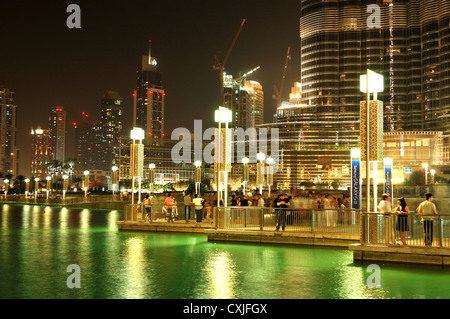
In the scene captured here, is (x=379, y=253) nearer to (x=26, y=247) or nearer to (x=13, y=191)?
(x=26, y=247)

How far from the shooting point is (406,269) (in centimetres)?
1470

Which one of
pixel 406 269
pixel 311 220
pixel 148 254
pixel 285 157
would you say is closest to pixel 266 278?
pixel 406 269

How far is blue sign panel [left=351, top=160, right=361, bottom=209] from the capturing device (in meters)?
26.4

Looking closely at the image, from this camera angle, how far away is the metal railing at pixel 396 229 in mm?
15805

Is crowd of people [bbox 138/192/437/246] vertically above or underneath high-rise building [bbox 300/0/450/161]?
underneath

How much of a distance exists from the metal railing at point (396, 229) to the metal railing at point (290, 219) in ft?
14.3

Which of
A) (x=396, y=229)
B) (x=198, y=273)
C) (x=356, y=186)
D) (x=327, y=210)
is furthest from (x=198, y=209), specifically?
(x=198, y=273)

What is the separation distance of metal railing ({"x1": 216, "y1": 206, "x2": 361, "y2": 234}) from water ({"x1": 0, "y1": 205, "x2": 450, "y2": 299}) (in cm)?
150

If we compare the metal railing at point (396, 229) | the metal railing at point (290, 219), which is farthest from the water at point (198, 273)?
the metal railing at point (290, 219)

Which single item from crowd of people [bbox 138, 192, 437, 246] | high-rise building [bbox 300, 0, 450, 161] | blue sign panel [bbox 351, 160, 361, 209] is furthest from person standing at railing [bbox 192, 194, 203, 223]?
high-rise building [bbox 300, 0, 450, 161]

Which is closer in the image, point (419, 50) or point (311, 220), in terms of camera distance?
point (311, 220)

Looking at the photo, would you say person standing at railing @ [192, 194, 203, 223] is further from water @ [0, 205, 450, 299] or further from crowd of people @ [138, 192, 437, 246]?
water @ [0, 205, 450, 299]

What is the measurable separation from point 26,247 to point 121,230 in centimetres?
845

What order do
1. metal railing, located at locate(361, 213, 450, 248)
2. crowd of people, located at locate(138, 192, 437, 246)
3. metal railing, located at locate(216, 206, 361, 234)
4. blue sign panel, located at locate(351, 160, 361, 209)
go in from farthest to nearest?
1. blue sign panel, located at locate(351, 160, 361, 209)
2. metal railing, located at locate(216, 206, 361, 234)
3. crowd of people, located at locate(138, 192, 437, 246)
4. metal railing, located at locate(361, 213, 450, 248)
